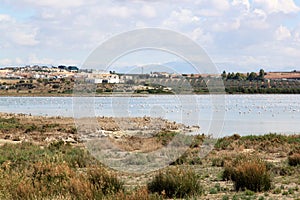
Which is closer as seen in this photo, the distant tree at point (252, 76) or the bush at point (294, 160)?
the bush at point (294, 160)

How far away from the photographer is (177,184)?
13.0 meters


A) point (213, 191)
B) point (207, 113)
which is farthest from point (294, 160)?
point (207, 113)

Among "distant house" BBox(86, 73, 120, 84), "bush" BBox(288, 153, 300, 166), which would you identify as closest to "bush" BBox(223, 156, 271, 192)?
"bush" BBox(288, 153, 300, 166)

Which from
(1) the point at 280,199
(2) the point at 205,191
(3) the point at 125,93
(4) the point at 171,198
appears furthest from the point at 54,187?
(3) the point at 125,93

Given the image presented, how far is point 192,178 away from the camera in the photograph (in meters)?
13.1

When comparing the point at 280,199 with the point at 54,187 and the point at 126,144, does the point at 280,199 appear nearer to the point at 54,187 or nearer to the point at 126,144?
the point at 54,187

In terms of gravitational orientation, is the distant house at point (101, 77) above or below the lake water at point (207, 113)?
above

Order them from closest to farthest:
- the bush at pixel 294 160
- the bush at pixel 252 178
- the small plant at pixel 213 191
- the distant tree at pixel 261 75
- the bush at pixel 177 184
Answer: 1. the bush at pixel 177 184
2. the small plant at pixel 213 191
3. the bush at pixel 252 178
4. the bush at pixel 294 160
5. the distant tree at pixel 261 75

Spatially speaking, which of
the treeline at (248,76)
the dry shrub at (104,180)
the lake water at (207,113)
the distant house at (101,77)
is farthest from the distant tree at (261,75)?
the dry shrub at (104,180)

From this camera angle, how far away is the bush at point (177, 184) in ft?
42.3

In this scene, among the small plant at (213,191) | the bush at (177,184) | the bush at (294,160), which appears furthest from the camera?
the bush at (294,160)

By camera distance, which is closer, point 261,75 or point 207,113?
point 207,113

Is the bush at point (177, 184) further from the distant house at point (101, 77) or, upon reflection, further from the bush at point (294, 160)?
the distant house at point (101, 77)

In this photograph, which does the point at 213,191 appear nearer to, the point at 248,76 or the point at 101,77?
the point at 101,77
